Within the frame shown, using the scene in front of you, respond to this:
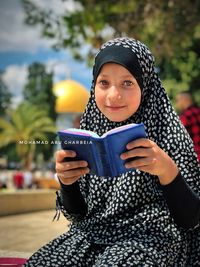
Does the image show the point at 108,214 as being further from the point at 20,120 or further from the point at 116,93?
the point at 20,120

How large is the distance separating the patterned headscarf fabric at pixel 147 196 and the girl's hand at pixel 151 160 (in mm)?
131

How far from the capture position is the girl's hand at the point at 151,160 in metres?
1.64

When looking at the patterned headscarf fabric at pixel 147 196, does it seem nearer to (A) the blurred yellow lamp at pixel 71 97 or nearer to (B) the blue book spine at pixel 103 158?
(B) the blue book spine at pixel 103 158

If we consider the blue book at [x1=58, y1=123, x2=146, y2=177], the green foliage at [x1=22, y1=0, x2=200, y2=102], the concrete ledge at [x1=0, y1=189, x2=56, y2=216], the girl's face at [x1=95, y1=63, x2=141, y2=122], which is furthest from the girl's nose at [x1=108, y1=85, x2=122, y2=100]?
the green foliage at [x1=22, y1=0, x2=200, y2=102]

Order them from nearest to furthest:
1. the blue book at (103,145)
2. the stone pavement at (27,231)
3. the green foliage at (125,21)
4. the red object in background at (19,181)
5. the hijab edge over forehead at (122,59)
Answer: the blue book at (103,145) → the hijab edge over forehead at (122,59) → the stone pavement at (27,231) → the green foliage at (125,21) → the red object in background at (19,181)

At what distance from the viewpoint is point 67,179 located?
1954 millimetres

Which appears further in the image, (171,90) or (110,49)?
(171,90)

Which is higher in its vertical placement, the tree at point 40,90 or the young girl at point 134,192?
the tree at point 40,90

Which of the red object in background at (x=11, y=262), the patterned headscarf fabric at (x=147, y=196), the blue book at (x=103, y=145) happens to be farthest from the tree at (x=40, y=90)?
the blue book at (x=103, y=145)

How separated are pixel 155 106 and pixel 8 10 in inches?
3315

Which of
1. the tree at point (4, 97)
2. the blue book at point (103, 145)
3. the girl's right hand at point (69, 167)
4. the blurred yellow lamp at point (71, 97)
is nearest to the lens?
the blue book at point (103, 145)

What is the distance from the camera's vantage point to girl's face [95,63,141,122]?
6.27ft

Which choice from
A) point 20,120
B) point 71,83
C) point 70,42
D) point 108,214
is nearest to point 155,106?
point 108,214

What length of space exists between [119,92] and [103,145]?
0.36 metres
